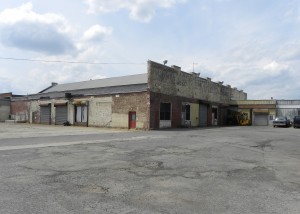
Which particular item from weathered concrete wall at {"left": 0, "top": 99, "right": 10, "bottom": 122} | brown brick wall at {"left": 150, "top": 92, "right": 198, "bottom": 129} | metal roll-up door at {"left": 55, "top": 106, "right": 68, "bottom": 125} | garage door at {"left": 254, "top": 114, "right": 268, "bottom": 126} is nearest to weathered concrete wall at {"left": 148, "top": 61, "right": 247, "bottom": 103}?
brown brick wall at {"left": 150, "top": 92, "right": 198, "bottom": 129}

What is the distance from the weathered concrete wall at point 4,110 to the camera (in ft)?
190

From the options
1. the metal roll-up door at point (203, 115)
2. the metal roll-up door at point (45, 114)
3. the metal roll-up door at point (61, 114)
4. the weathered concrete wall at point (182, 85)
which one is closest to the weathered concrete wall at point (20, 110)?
the metal roll-up door at point (45, 114)

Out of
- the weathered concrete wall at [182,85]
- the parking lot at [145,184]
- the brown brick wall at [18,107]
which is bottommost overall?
the parking lot at [145,184]

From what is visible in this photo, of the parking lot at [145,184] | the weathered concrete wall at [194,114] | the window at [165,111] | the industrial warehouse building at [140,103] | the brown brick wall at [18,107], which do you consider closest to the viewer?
the parking lot at [145,184]

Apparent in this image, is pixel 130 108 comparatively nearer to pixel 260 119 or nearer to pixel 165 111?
pixel 165 111

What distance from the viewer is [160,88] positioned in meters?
35.6

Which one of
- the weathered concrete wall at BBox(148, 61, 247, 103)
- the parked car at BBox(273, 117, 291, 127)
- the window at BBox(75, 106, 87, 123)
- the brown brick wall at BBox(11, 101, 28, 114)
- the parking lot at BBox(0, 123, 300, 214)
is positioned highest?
the weathered concrete wall at BBox(148, 61, 247, 103)

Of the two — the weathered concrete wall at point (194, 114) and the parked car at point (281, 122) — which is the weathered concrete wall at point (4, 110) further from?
the parked car at point (281, 122)

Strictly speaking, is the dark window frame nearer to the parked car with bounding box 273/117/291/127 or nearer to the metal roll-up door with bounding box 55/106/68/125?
the metal roll-up door with bounding box 55/106/68/125

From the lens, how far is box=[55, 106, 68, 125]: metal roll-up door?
45.1 m

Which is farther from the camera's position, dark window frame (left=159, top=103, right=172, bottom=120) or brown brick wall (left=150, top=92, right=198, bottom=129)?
dark window frame (left=159, top=103, right=172, bottom=120)

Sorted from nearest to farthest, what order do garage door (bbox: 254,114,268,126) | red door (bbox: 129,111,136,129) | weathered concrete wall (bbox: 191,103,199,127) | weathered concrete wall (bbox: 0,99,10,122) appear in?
red door (bbox: 129,111,136,129), weathered concrete wall (bbox: 191,103,199,127), garage door (bbox: 254,114,268,126), weathered concrete wall (bbox: 0,99,10,122)

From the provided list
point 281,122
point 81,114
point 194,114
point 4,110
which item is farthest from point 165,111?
point 4,110

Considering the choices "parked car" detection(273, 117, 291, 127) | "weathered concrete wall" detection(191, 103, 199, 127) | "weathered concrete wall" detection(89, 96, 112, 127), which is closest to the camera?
"weathered concrete wall" detection(89, 96, 112, 127)
